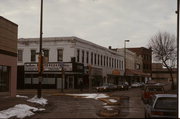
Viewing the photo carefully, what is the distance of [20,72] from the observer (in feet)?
179

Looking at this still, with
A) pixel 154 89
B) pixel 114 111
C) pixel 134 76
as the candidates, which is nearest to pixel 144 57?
pixel 134 76

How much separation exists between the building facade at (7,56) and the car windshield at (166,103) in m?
15.7

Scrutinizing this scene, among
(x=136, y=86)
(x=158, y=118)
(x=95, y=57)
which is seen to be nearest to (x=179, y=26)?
(x=158, y=118)

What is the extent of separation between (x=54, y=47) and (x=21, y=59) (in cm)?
664

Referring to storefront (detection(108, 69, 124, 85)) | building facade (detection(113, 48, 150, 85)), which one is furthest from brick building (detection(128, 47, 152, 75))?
storefront (detection(108, 69, 124, 85))

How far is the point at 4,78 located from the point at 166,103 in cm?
1731

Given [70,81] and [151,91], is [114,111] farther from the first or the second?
[70,81]

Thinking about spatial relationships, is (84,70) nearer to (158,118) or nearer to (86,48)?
(86,48)

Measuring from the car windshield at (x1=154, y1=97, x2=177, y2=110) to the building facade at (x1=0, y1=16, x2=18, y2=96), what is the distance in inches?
619

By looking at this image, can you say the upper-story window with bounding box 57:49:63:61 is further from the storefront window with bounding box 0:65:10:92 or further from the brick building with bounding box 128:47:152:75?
the brick building with bounding box 128:47:152:75

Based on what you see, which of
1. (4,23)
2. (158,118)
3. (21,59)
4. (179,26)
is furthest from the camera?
(21,59)

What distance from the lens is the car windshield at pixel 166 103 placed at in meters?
11.0

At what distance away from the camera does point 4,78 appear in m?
25.6

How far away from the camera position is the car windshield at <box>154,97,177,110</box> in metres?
11.0
